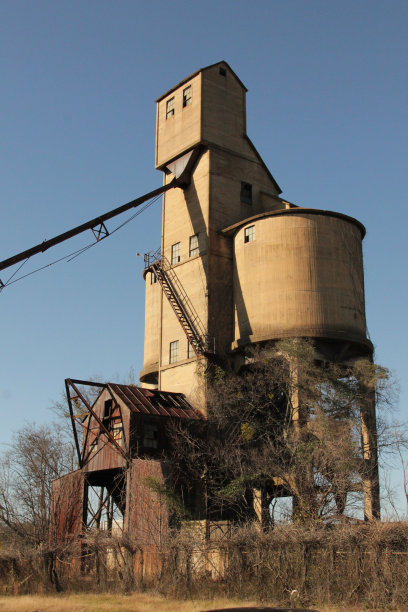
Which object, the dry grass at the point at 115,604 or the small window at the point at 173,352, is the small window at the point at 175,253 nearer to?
the small window at the point at 173,352

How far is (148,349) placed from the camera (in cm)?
4250

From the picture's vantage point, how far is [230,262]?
37.0 meters

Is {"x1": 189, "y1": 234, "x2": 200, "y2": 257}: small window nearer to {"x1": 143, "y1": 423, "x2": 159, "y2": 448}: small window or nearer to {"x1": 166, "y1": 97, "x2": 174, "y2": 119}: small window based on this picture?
{"x1": 166, "y1": 97, "x2": 174, "y2": 119}: small window

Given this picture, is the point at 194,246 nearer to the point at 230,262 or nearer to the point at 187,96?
the point at 230,262

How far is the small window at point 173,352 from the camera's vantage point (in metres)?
37.4

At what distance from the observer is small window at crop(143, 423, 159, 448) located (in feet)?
105

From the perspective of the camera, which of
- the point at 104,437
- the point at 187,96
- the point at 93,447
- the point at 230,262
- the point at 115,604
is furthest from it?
the point at 187,96

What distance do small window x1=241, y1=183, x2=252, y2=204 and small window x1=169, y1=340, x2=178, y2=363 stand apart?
9113mm

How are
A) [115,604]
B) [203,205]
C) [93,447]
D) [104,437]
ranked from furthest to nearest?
[203,205]
[93,447]
[104,437]
[115,604]

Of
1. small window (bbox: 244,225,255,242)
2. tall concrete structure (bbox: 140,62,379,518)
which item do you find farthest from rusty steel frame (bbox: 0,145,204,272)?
small window (bbox: 244,225,255,242)

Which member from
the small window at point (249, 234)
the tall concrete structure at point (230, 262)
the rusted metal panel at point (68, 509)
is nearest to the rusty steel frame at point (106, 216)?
the tall concrete structure at point (230, 262)

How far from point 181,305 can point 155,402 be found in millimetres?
6121

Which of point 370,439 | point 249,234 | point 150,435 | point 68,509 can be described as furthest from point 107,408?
point 370,439

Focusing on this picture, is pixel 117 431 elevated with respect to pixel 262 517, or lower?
elevated
